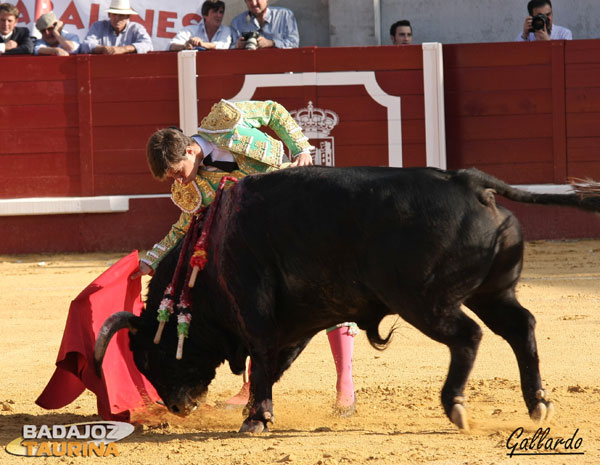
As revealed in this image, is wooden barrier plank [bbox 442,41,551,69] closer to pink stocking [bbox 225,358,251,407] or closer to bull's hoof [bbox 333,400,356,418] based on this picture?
pink stocking [bbox 225,358,251,407]

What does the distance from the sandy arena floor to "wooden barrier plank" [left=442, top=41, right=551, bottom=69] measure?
2505 mm

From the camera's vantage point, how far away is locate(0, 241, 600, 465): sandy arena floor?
2801 millimetres

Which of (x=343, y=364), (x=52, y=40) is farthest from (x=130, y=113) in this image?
(x=343, y=364)

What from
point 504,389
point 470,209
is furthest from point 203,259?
point 504,389

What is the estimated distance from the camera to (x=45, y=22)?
26.2ft

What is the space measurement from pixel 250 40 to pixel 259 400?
Result: 515 centimetres

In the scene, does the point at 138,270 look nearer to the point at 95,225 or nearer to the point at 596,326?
the point at 596,326

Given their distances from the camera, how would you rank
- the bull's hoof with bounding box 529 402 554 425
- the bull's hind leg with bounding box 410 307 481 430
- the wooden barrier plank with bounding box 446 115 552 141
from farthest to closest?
the wooden barrier plank with bounding box 446 115 552 141 < the bull's hoof with bounding box 529 402 554 425 < the bull's hind leg with bounding box 410 307 481 430

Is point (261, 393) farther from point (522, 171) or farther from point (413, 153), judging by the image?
point (522, 171)

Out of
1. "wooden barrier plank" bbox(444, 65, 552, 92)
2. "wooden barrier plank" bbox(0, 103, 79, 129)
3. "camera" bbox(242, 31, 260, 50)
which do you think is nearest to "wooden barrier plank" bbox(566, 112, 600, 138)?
"wooden barrier plank" bbox(444, 65, 552, 92)

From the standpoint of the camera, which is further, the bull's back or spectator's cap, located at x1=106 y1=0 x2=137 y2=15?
spectator's cap, located at x1=106 y1=0 x2=137 y2=15

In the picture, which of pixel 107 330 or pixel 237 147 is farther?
pixel 237 147

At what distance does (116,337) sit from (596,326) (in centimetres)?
239
